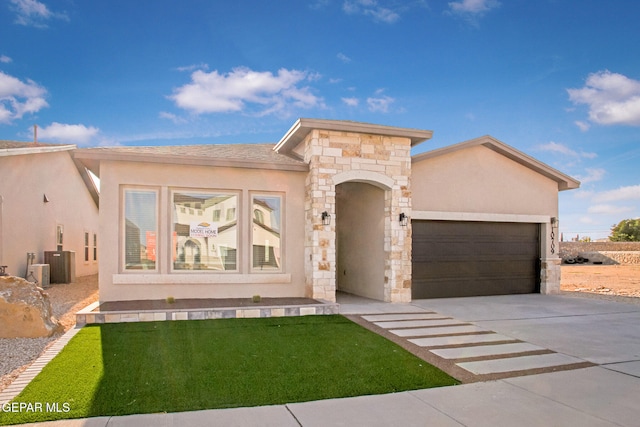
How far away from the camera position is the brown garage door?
37.9 feet

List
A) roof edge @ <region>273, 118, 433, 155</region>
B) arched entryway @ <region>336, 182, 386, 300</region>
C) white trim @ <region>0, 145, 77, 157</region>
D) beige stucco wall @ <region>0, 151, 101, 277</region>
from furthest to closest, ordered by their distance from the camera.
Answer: beige stucco wall @ <region>0, 151, 101, 277</region> → white trim @ <region>0, 145, 77, 157</region> → arched entryway @ <region>336, 182, 386, 300</region> → roof edge @ <region>273, 118, 433, 155</region>

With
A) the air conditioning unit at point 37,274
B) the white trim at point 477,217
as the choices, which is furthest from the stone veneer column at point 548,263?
the air conditioning unit at point 37,274

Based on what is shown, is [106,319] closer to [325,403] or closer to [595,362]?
[325,403]

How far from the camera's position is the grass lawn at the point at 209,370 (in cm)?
423

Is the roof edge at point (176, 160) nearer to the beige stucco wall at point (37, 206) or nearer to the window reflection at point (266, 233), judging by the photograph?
the window reflection at point (266, 233)

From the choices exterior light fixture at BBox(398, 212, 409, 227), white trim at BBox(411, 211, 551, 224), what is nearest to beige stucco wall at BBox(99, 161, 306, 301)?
exterior light fixture at BBox(398, 212, 409, 227)

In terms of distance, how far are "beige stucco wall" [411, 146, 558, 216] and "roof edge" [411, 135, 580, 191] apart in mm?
141

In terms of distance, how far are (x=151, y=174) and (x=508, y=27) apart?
10107 mm

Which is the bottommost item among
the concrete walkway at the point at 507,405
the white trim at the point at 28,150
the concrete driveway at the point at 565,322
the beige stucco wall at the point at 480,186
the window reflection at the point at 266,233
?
the concrete driveway at the point at 565,322

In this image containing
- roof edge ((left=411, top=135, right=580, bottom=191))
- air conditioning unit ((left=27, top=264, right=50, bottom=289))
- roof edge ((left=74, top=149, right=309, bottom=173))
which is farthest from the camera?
air conditioning unit ((left=27, top=264, right=50, bottom=289))

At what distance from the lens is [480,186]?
1227 centimetres

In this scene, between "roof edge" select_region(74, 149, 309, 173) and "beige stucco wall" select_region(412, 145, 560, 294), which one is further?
"beige stucco wall" select_region(412, 145, 560, 294)

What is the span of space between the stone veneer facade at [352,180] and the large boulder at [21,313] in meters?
5.34

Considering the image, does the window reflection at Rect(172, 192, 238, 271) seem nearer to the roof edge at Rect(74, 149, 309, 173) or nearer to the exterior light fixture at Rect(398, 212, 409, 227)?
the roof edge at Rect(74, 149, 309, 173)
